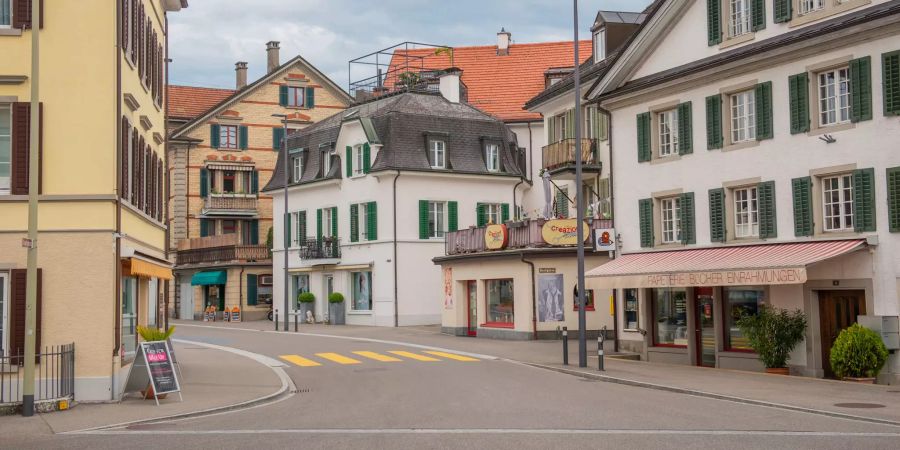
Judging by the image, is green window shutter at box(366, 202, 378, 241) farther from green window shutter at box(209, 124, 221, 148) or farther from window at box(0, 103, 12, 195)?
window at box(0, 103, 12, 195)

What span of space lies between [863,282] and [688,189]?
616 centimetres

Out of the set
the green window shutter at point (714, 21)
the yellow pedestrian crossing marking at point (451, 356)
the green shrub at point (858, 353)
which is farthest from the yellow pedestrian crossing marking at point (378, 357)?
the green window shutter at point (714, 21)

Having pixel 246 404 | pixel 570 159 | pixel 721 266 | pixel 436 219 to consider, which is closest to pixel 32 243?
pixel 246 404

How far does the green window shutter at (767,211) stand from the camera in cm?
2486

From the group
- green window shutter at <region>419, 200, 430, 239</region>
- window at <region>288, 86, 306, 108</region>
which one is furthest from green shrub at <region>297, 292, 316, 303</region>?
window at <region>288, 86, 306, 108</region>

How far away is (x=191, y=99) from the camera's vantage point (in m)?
69.4

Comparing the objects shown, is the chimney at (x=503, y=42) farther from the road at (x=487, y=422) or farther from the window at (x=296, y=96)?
the road at (x=487, y=422)

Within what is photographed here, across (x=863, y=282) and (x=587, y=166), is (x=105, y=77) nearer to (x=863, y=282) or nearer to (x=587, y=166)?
(x=863, y=282)

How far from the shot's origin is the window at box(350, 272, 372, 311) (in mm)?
48625

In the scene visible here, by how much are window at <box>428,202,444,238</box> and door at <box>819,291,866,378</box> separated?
26.2 m

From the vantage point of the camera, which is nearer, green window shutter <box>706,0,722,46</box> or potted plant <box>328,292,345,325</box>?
green window shutter <box>706,0,722,46</box>

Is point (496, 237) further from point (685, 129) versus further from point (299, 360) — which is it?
point (685, 129)

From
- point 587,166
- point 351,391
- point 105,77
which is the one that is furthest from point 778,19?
point 105,77

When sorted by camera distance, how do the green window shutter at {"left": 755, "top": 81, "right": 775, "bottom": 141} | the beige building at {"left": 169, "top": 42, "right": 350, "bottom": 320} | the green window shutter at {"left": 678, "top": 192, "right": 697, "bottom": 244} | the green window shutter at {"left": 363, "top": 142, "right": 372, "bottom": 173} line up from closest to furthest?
the green window shutter at {"left": 755, "top": 81, "right": 775, "bottom": 141}, the green window shutter at {"left": 678, "top": 192, "right": 697, "bottom": 244}, the green window shutter at {"left": 363, "top": 142, "right": 372, "bottom": 173}, the beige building at {"left": 169, "top": 42, "right": 350, "bottom": 320}
